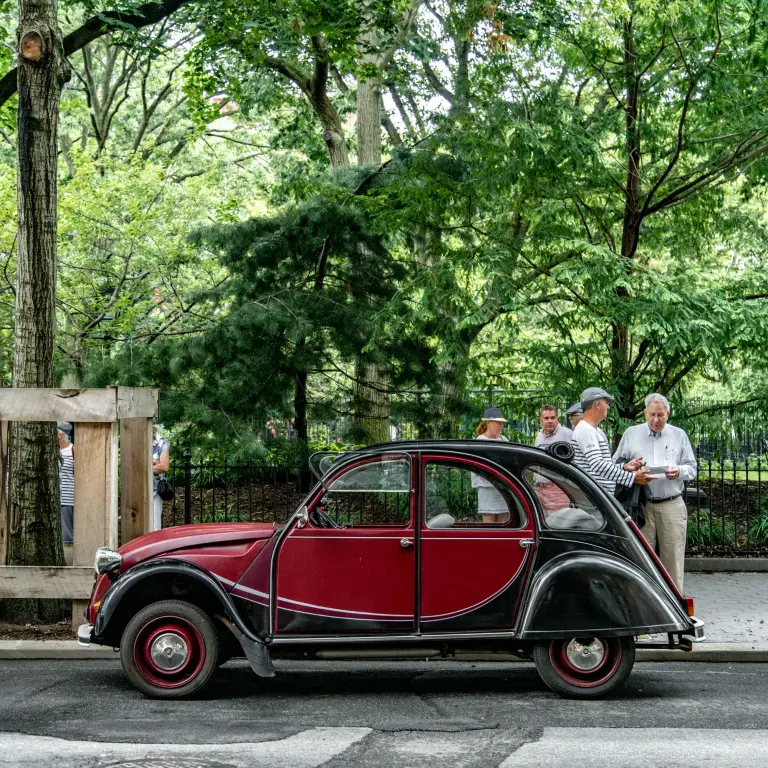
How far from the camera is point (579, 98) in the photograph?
43.9 ft

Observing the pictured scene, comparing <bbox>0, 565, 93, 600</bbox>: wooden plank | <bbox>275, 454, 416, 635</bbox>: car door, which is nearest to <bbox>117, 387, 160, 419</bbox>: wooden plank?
<bbox>0, 565, 93, 600</bbox>: wooden plank

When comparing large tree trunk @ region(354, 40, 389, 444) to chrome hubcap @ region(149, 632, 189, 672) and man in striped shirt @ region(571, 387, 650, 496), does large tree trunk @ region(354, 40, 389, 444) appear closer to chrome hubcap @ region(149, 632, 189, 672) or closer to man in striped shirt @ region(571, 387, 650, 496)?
man in striped shirt @ region(571, 387, 650, 496)

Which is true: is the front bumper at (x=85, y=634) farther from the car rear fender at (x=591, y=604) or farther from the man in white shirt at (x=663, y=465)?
the man in white shirt at (x=663, y=465)

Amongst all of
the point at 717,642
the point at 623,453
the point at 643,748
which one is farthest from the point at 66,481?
the point at 643,748

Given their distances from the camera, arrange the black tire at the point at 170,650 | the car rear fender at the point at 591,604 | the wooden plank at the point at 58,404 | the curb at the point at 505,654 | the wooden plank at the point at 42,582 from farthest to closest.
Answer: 1. the wooden plank at the point at 42,582
2. the wooden plank at the point at 58,404
3. the curb at the point at 505,654
4. the black tire at the point at 170,650
5. the car rear fender at the point at 591,604

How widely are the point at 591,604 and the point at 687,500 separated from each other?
329 inches

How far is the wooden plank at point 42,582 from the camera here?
8.69 meters

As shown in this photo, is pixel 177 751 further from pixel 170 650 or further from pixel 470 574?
pixel 470 574

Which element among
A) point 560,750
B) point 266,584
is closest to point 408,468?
point 266,584

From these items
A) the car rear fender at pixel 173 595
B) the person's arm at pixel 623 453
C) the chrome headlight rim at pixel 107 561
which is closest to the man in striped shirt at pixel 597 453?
the person's arm at pixel 623 453

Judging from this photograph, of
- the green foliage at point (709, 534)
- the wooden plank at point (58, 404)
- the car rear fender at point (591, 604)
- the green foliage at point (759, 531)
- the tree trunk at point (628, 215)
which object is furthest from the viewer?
the green foliage at point (759, 531)

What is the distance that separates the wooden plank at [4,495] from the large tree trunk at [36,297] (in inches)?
2.1

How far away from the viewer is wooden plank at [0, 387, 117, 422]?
8.57m

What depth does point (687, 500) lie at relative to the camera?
47.2ft
